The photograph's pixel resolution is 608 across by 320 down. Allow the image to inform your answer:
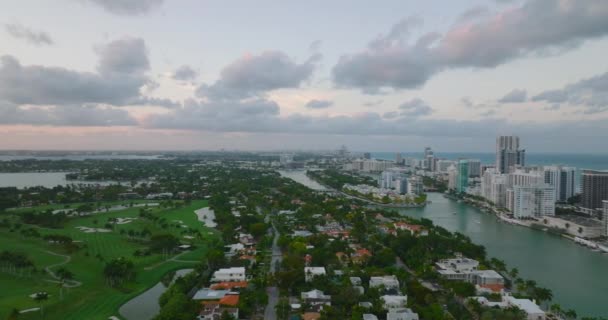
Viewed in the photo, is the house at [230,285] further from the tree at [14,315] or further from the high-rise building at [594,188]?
the high-rise building at [594,188]

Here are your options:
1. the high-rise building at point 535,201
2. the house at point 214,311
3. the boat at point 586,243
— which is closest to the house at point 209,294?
the house at point 214,311

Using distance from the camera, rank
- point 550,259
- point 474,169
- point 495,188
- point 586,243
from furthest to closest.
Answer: point 474,169 → point 495,188 → point 586,243 → point 550,259

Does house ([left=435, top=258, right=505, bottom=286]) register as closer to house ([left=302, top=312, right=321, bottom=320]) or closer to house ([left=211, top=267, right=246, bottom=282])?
house ([left=302, top=312, right=321, bottom=320])

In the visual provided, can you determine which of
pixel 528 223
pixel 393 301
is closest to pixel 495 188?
pixel 528 223

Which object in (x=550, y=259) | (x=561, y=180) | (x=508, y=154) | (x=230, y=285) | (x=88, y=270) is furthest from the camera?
(x=508, y=154)

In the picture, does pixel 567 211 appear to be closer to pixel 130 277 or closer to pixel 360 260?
pixel 360 260

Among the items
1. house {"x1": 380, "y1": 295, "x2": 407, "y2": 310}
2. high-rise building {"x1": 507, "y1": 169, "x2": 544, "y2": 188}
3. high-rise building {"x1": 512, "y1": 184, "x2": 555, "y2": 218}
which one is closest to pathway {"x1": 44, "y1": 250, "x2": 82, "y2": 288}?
house {"x1": 380, "y1": 295, "x2": 407, "y2": 310}

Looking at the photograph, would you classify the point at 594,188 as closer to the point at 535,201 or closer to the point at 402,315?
the point at 535,201
